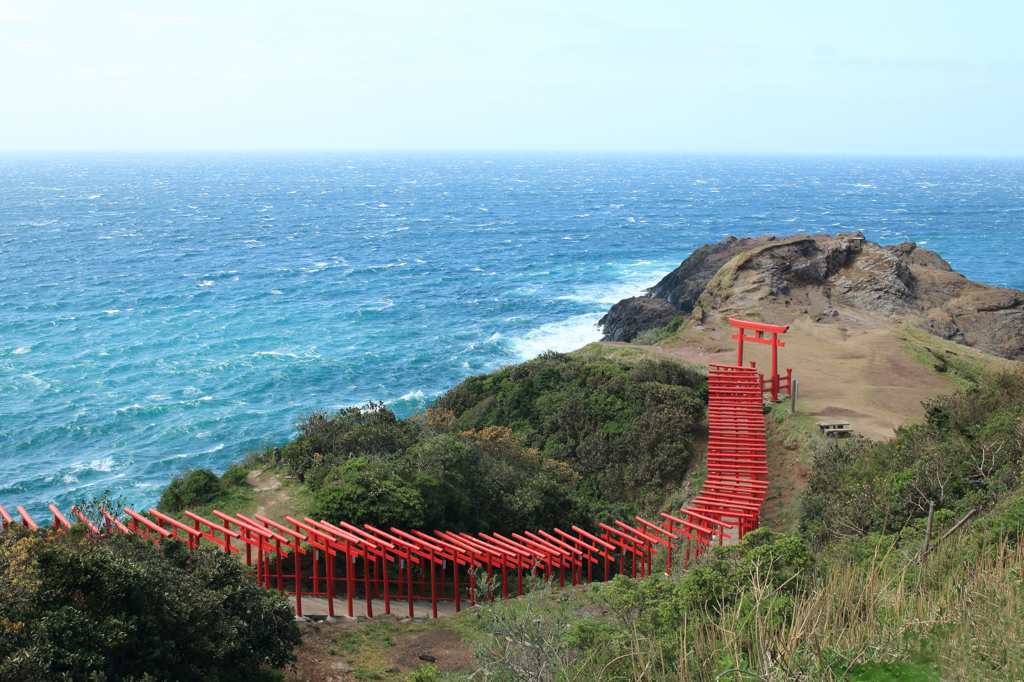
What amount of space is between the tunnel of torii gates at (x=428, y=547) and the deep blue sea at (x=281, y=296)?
16.6m

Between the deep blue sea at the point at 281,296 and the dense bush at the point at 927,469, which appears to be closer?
the dense bush at the point at 927,469

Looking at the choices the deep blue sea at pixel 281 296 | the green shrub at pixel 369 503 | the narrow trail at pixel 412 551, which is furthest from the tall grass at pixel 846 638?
the deep blue sea at pixel 281 296

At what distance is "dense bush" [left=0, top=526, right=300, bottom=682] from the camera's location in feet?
23.6

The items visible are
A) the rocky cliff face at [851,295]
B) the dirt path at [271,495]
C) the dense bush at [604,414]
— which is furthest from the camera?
the rocky cliff face at [851,295]

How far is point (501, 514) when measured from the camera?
18.7 metres

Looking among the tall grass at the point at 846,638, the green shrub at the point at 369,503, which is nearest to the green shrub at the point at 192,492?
the green shrub at the point at 369,503

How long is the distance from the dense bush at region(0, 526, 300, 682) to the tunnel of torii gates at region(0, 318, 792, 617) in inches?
86.5

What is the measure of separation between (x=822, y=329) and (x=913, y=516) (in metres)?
22.0

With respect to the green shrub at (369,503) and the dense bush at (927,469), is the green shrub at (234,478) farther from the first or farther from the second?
the dense bush at (927,469)

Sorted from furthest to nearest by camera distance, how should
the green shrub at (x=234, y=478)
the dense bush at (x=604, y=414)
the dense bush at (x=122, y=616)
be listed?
the dense bush at (x=604, y=414) < the green shrub at (x=234, y=478) < the dense bush at (x=122, y=616)

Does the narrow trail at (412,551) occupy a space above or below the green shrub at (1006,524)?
below

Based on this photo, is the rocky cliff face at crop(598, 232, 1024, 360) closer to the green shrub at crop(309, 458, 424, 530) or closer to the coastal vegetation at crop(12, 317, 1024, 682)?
the coastal vegetation at crop(12, 317, 1024, 682)

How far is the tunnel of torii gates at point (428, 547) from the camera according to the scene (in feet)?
44.8

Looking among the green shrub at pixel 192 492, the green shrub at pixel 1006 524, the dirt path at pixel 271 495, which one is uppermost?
the green shrub at pixel 1006 524
